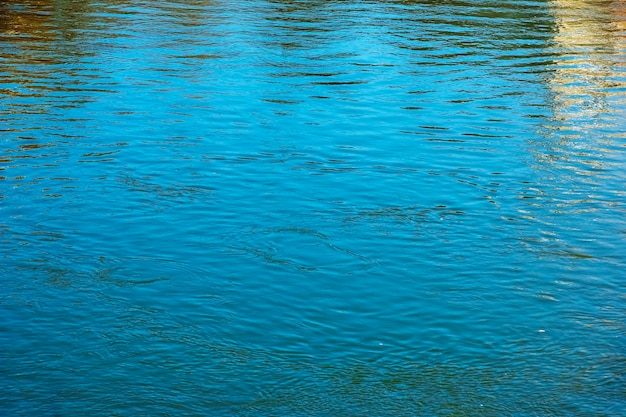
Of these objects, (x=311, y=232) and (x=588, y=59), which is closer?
(x=311, y=232)

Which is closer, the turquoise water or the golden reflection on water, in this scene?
the turquoise water

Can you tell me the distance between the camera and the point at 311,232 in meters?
14.4

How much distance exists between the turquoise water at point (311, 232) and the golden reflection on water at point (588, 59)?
145 millimetres

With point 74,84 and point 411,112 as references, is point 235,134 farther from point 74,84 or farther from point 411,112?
point 74,84

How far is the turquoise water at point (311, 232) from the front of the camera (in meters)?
10.4

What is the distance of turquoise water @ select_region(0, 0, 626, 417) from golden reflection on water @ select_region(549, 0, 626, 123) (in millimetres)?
145

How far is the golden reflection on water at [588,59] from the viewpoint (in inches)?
860

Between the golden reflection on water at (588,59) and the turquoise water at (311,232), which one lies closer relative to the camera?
the turquoise water at (311,232)

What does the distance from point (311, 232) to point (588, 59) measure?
14918 millimetres

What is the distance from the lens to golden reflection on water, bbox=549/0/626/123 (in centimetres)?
2184

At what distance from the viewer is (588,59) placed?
87.6ft

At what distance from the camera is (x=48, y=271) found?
42.3ft

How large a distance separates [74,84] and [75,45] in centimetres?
509

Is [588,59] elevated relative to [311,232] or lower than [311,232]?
elevated
